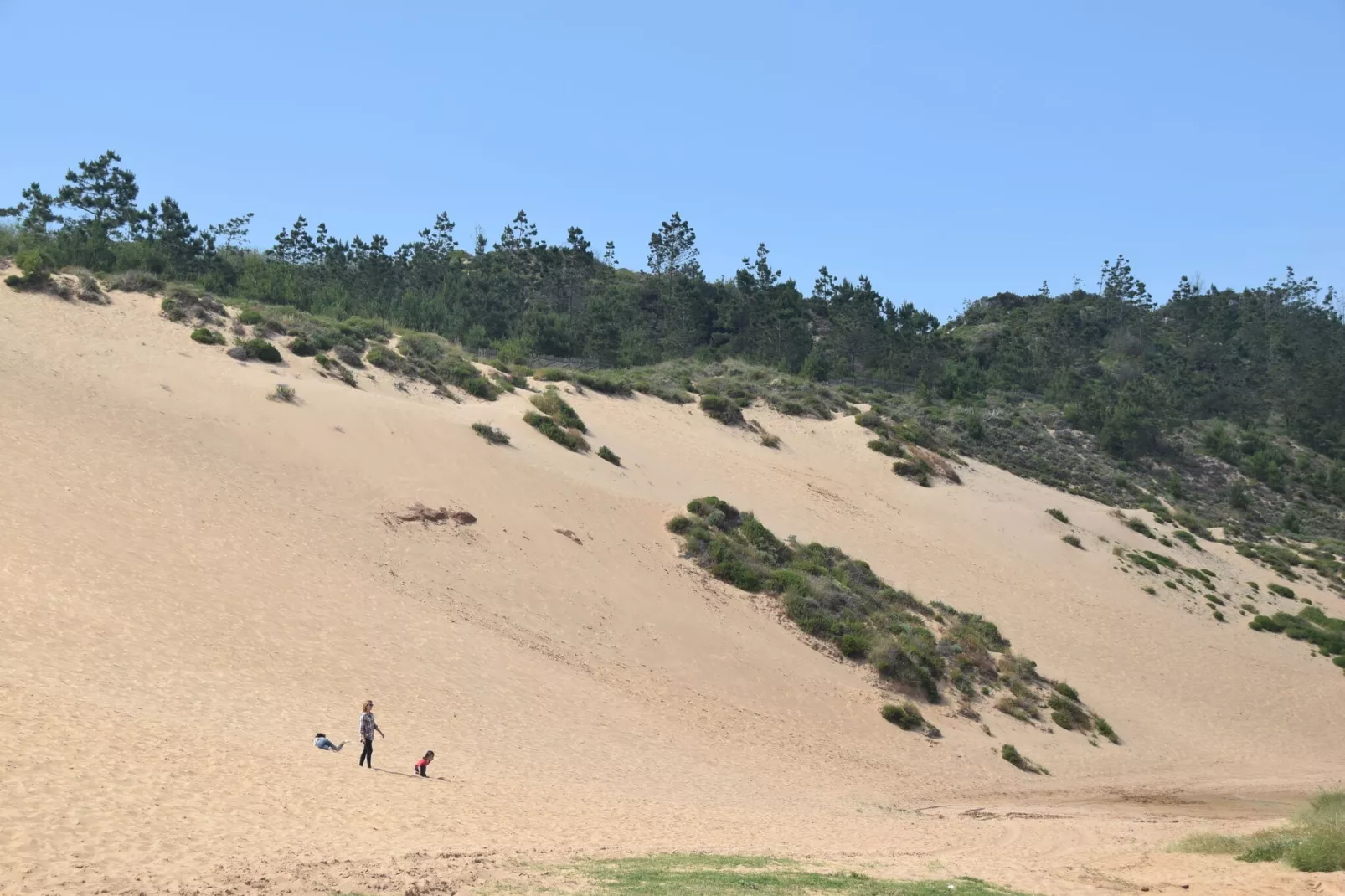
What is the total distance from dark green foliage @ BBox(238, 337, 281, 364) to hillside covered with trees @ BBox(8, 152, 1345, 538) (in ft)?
28.3

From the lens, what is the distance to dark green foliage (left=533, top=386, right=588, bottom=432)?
43938 millimetres

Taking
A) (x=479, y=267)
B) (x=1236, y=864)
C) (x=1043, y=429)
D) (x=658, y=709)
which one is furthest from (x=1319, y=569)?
(x=479, y=267)

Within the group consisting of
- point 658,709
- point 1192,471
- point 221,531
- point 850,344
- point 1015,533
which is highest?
point 850,344

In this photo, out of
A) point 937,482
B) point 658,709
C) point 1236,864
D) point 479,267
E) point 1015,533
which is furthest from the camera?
point 479,267

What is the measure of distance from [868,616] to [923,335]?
59.4m

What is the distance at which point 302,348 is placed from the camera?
43312 millimetres

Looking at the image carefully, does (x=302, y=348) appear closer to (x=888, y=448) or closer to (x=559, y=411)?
(x=559, y=411)

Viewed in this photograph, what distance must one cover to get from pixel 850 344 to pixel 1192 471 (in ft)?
91.1

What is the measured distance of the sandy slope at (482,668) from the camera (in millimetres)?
14078

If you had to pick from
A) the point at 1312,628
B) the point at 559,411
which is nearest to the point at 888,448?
the point at 559,411

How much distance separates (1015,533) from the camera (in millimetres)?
46469

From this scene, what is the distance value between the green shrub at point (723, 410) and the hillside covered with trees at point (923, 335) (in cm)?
1485

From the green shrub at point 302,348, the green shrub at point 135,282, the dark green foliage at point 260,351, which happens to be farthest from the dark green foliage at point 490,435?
the green shrub at point 135,282

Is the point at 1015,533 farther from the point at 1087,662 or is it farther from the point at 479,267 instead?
Result: the point at 479,267
